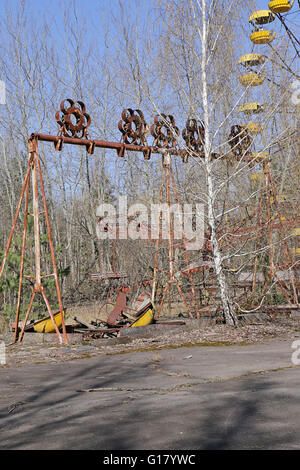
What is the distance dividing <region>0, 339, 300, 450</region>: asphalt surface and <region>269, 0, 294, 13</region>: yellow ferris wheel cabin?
28.5 feet

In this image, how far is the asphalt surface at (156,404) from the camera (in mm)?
3260

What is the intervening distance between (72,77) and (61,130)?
48.4 ft

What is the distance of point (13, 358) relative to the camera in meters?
8.33

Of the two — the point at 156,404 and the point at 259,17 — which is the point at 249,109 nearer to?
the point at 259,17

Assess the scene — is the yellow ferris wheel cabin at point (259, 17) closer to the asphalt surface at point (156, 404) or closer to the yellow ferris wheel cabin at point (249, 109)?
the yellow ferris wheel cabin at point (249, 109)

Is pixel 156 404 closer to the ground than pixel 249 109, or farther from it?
closer to the ground

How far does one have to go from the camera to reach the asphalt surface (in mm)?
3260

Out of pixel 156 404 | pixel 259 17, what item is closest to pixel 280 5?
pixel 259 17

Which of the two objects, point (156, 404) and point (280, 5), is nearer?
point (156, 404)

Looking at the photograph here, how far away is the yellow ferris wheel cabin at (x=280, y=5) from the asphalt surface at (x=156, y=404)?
28.5 ft

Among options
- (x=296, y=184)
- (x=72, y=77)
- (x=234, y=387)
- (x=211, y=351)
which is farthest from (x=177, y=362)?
(x=72, y=77)

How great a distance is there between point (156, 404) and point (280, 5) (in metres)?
11.2

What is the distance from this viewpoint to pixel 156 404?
4.30 meters

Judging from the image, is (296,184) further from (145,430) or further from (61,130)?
(145,430)
